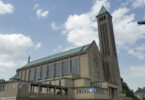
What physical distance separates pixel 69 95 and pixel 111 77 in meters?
26.1

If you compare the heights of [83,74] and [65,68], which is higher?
[65,68]

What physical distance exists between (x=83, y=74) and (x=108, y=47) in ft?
77.7

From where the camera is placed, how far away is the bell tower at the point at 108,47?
6912cm

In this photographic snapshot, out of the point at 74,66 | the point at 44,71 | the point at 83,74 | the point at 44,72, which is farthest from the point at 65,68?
the point at 44,71

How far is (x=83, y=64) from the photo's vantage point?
6009 centimetres

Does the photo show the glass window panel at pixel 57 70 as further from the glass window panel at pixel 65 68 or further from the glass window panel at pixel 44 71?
the glass window panel at pixel 44 71

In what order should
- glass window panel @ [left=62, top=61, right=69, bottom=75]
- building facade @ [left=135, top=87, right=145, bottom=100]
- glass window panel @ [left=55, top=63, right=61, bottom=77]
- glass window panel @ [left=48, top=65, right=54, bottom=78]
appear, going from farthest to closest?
1. building facade @ [left=135, top=87, right=145, bottom=100]
2. glass window panel @ [left=48, top=65, right=54, bottom=78]
3. glass window panel @ [left=55, top=63, right=61, bottom=77]
4. glass window panel @ [left=62, top=61, right=69, bottom=75]

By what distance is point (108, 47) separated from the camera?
74375 millimetres

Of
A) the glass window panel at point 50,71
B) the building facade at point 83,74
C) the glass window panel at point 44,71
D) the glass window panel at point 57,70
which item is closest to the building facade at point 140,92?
the building facade at point 83,74

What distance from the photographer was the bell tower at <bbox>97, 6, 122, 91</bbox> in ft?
227

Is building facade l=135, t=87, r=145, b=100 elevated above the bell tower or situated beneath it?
situated beneath

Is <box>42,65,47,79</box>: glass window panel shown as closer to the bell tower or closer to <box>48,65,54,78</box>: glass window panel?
<box>48,65,54,78</box>: glass window panel

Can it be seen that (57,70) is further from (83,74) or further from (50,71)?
(83,74)

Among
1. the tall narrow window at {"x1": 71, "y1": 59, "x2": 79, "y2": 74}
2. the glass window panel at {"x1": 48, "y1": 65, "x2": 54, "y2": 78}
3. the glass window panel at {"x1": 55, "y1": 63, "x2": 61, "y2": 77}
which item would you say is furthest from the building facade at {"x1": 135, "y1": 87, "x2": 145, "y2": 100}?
the glass window panel at {"x1": 48, "y1": 65, "x2": 54, "y2": 78}
